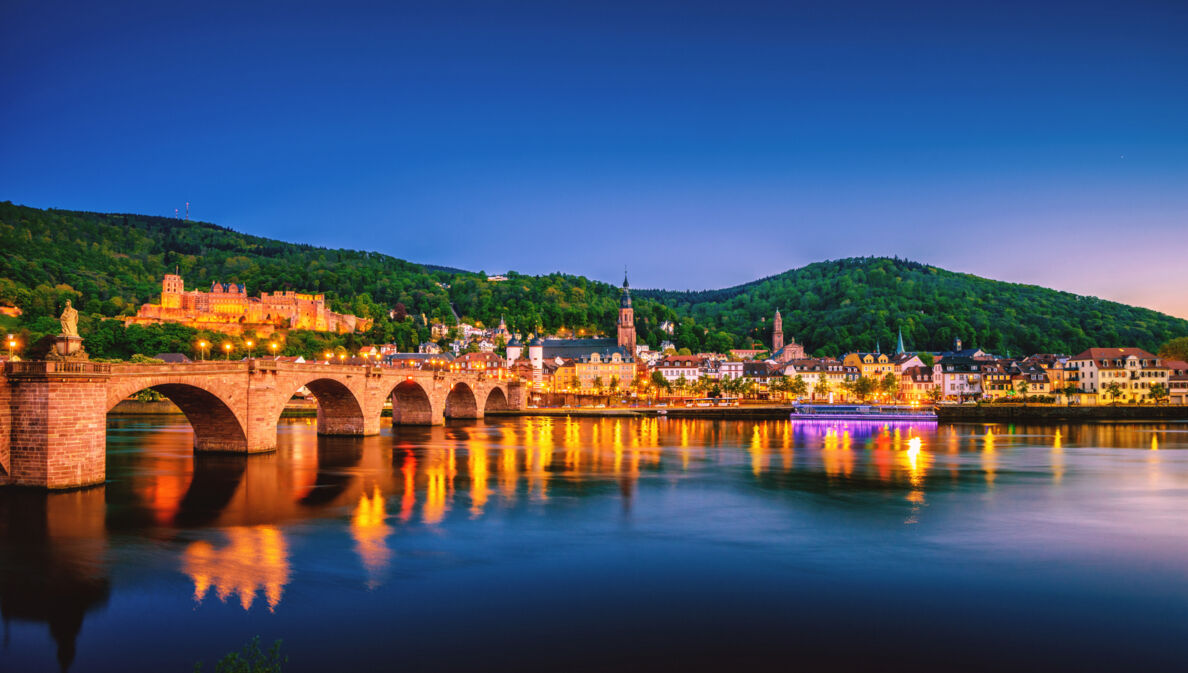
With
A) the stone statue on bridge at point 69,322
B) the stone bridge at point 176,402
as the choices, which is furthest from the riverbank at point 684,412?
the stone statue on bridge at point 69,322

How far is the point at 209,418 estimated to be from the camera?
113ft

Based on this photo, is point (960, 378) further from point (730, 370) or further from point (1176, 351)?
point (730, 370)

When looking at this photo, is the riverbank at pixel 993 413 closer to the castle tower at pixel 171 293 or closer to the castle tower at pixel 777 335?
the castle tower at pixel 171 293

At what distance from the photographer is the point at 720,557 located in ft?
60.4

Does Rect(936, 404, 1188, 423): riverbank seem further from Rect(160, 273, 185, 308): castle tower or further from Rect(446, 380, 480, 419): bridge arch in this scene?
Rect(160, 273, 185, 308): castle tower

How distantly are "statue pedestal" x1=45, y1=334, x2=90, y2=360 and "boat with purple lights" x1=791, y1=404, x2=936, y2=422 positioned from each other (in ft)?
221

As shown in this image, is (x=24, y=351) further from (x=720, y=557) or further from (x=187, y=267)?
(x=187, y=267)

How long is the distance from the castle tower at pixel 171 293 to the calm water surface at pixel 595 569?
113328 millimetres

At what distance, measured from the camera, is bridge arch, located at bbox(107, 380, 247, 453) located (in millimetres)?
30953

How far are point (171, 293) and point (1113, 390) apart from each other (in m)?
140

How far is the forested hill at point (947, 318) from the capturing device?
454 ft

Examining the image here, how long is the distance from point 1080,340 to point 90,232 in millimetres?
204218

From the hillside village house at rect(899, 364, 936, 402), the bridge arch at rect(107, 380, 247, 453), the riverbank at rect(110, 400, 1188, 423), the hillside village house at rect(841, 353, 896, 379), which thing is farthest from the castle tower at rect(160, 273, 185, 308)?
the hillside village house at rect(899, 364, 936, 402)

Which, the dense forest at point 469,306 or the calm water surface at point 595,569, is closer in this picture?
the calm water surface at point 595,569
